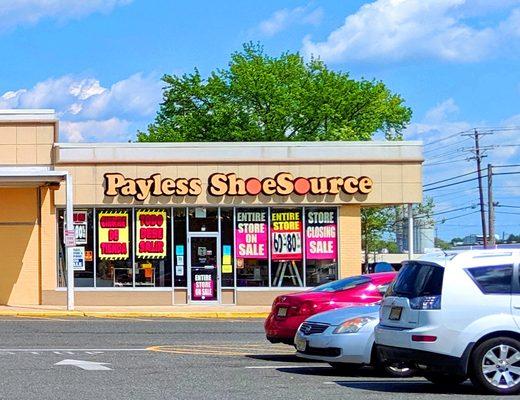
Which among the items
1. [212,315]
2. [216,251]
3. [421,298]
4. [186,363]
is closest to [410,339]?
[421,298]

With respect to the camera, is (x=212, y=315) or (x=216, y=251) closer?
(x=212, y=315)

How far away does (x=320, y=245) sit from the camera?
114 feet

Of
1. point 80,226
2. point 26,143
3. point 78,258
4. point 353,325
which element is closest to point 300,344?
point 353,325

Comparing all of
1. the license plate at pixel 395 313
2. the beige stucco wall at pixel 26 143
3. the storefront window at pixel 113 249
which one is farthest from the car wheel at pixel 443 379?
the beige stucco wall at pixel 26 143

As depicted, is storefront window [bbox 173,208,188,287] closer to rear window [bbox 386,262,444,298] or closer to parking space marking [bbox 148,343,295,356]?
parking space marking [bbox 148,343,295,356]

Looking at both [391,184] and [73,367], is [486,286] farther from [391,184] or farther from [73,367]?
[391,184]

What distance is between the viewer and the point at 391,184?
1373 inches

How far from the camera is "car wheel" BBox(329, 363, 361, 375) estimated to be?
613 inches

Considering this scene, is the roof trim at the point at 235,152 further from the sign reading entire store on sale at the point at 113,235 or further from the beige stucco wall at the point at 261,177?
the sign reading entire store on sale at the point at 113,235

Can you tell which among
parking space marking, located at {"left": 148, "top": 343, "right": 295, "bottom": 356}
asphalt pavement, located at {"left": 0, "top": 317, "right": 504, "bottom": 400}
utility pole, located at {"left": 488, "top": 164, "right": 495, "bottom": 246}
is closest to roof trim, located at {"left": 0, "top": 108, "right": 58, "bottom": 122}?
asphalt pavement, located at {"left": 0, "top": 317, "right": 504, "bottom": 400}

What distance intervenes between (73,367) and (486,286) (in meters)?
6.49

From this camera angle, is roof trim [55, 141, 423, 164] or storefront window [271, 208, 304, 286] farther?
storefront window [271, 208, 304, 286]

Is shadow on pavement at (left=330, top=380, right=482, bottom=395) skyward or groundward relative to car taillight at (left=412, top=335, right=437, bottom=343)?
groundward

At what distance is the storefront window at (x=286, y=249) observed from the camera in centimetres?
3481
